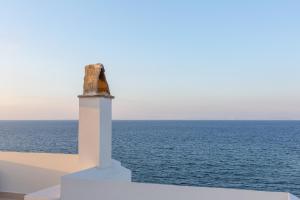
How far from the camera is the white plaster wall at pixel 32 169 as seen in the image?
21.3 ft

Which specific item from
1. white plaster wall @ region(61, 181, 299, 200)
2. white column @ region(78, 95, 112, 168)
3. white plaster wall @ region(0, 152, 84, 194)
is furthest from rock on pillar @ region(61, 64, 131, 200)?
white plaster wall @ region(61, 181, 299, 200)

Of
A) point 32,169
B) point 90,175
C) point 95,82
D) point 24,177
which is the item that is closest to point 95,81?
point 95,82

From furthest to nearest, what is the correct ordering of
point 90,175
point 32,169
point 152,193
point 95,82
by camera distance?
point 32,169 < point 95,82 < point 90,175 < point 152,193

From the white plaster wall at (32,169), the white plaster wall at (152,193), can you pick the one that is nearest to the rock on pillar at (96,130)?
the white plaster wall at (32,169)

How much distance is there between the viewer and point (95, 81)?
614 centimetres

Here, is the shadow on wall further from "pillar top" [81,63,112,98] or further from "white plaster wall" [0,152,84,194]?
"pillar top" [81,63,112,98]

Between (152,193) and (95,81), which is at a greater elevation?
(95,81)

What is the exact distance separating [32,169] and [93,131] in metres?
1.95

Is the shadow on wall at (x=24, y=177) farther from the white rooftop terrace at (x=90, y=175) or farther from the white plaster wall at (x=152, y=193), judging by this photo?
the white plaster wall at (x=152, y=193)

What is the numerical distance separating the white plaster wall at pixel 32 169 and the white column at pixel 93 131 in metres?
0.50

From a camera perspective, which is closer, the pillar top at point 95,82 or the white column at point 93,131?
the white column at point 93,131

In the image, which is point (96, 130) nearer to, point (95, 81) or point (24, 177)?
point (95, 81)

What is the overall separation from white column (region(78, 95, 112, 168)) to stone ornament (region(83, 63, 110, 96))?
145 millimetres

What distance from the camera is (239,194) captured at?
3.90 meters
